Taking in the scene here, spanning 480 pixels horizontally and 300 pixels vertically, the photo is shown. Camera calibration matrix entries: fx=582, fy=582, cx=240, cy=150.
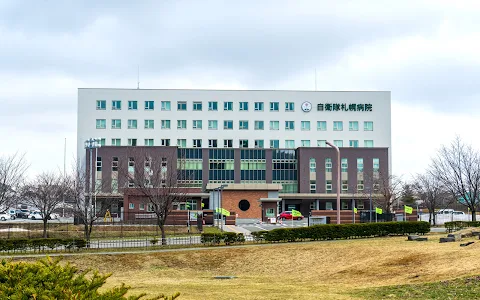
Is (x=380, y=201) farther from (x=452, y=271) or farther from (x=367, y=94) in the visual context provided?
(x=452, y=271)

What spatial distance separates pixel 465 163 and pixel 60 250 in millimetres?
31712

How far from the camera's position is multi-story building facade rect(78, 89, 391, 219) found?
8012 centimetres

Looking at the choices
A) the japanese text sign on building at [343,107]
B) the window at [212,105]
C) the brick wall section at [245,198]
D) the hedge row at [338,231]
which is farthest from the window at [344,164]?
the hedge row at [338,231]

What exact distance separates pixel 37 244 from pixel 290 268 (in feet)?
50.7

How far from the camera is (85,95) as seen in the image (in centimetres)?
8069

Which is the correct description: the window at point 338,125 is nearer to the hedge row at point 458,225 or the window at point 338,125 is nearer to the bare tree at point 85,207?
the bare tree at point 85,207

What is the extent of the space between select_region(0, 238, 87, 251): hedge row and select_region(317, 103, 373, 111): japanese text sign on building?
5345cm

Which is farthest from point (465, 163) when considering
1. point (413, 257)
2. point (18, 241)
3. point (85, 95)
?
point (85, 95)

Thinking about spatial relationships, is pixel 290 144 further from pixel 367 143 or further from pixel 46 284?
pixel 46 284

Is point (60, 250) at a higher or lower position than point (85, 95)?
lower

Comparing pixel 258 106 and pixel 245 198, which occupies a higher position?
pixel 258 106

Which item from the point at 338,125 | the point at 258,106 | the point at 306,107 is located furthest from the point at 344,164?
the point at 258,106

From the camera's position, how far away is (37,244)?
34.2 metres

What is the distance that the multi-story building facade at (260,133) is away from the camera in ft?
263
